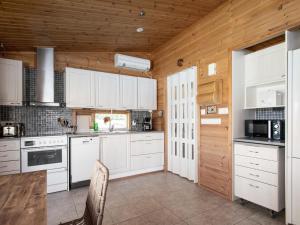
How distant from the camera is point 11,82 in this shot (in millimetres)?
3225

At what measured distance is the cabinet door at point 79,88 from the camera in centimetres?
359

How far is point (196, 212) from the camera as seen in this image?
2.43 m

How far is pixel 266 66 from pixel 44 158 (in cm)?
365

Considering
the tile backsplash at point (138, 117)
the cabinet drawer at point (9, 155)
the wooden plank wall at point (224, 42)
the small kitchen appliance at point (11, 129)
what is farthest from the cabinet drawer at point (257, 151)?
the small kitchen appliance at point (11, 129)

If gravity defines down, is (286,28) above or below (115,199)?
above

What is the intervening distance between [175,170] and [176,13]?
9.96 ft

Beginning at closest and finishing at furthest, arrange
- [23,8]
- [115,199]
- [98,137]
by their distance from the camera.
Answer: [23,8]
[115,199]
[98,137]

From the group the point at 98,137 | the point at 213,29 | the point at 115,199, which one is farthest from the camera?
the point at 98,137

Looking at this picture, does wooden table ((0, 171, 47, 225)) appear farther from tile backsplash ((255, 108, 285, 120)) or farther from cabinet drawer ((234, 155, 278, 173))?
tile backsplash ((255, 108, 285, 120))

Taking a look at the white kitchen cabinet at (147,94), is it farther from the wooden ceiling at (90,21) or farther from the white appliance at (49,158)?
the white appliance at (49,158)

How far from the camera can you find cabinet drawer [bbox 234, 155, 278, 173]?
224 cm

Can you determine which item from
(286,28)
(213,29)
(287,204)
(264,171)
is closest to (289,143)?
(264,171)

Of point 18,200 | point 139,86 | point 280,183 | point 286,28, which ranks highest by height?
point 286,28

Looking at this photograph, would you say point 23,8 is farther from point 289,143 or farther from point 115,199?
point 289,143
